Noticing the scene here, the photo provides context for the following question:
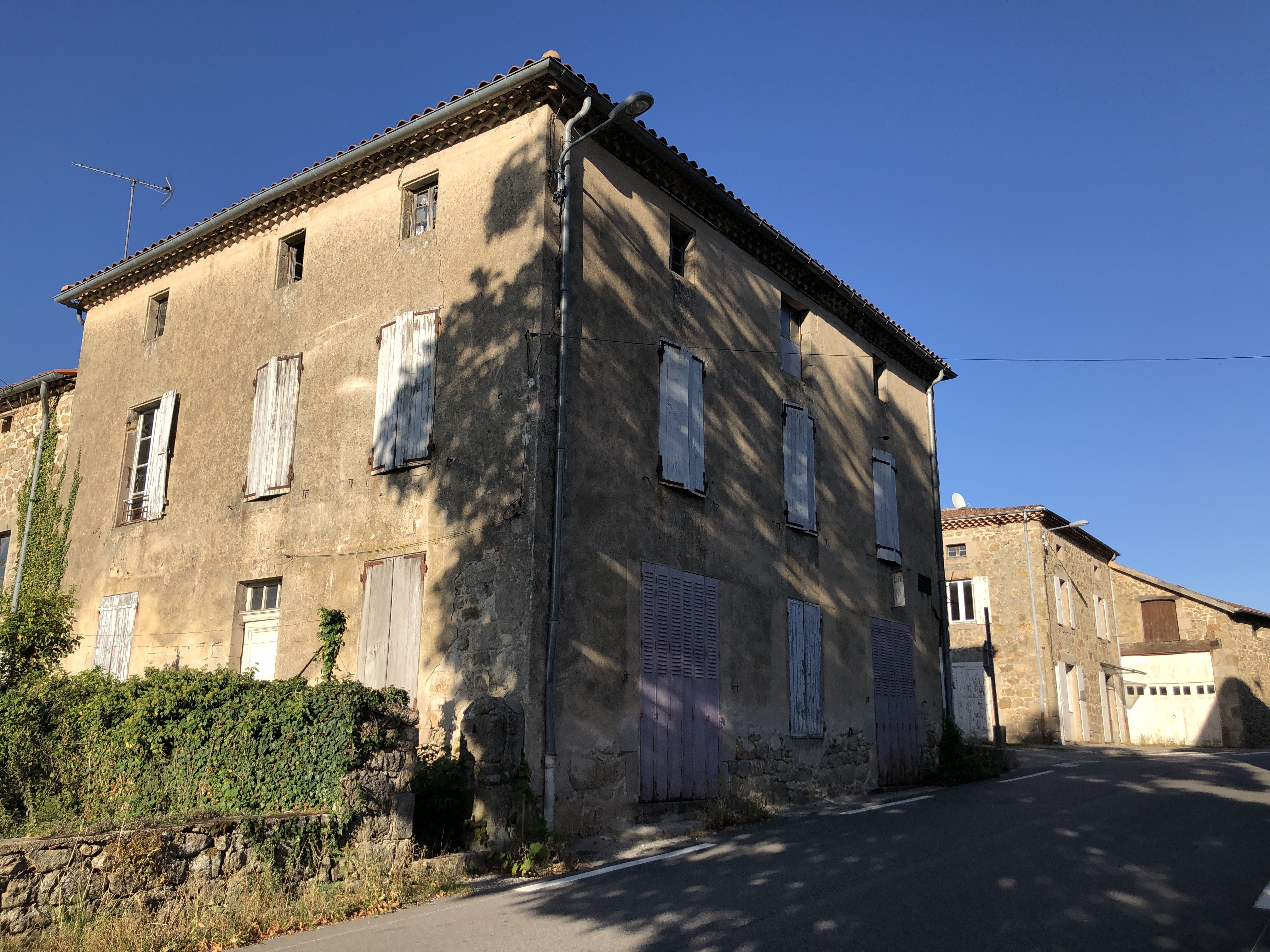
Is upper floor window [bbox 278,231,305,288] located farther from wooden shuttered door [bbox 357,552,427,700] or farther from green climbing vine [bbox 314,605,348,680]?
green climbing vine [bbox 314,605,348,680]

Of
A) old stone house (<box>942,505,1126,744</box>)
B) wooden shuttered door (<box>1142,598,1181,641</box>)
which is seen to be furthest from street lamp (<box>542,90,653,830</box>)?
wooden shuttered door (<box>1142,598,1181,641</box>)

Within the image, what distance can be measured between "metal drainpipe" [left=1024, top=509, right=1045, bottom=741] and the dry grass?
2403 cm

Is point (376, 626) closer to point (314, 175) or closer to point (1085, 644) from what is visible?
point (314, 175)

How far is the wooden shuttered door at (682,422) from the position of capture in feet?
37.3

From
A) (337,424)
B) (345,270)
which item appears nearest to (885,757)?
(337,424)

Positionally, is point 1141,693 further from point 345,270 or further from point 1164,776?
point 345,270

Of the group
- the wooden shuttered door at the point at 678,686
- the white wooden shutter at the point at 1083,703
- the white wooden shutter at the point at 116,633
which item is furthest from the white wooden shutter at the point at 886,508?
the white wooden shutter at the point at 1083,703

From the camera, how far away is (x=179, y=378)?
1389cm

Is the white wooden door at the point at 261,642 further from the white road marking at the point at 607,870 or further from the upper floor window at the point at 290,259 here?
the white road marking at the point at 607,870

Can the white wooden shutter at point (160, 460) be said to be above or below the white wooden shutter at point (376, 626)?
above

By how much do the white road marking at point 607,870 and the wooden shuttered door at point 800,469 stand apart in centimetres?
581

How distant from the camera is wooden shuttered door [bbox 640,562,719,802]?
10344 millimetres

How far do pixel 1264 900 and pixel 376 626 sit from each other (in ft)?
27.6

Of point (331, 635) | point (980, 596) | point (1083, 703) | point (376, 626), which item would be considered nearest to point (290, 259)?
point (331, 635)
